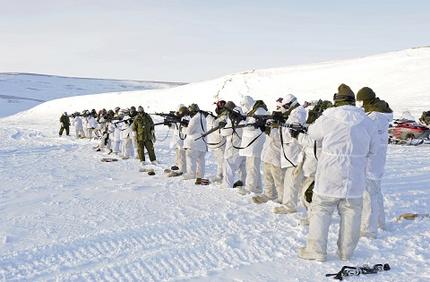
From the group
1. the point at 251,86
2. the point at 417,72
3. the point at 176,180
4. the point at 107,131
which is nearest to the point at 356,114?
the point at 176,180

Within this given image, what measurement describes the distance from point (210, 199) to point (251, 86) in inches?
1703

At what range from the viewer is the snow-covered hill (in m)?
95.5

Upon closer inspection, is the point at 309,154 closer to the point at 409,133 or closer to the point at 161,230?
the point at 161,230

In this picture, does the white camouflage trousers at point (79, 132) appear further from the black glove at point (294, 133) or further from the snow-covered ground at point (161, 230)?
the black glove at point (294, 133)

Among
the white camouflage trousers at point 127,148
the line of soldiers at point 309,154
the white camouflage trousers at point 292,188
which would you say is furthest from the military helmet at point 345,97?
the white camouflage trousers at point 127,148

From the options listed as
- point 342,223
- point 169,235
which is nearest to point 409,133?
point 169,235

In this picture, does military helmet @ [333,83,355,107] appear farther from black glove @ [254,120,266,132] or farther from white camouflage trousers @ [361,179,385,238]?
black glove @ [254,120,266,132]

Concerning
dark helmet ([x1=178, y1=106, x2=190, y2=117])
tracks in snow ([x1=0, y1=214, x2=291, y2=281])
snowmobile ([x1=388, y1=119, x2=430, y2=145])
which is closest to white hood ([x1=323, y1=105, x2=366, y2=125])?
tracks in snow ([x1=0, y1=214, x2=291, y2=281])

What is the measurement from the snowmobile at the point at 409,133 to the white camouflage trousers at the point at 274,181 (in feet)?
40.7

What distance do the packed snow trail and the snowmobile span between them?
841 centimetres

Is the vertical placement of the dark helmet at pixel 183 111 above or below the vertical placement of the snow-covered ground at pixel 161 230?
above

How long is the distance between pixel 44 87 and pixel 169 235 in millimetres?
128724

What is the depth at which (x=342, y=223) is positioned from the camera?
5230 millimetres

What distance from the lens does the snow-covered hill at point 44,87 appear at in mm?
95519
